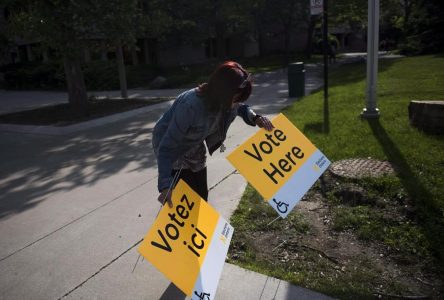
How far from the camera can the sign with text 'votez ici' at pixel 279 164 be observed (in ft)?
10.6

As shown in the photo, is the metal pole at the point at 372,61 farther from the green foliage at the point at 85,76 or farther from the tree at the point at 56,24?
the green foliage at the point at 85,76

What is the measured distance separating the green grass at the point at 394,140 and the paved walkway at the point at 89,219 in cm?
→ 144

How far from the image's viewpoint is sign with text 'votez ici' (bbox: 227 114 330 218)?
3.22 metres

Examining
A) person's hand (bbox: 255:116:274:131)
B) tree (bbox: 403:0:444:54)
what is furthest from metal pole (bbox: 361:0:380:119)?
tree (bbox: 403:0:444:54)

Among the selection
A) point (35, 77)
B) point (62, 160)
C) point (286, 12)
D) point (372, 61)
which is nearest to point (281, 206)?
point (62, 160)

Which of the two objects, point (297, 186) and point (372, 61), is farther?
point (372, 61)

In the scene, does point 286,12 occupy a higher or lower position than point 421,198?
higher

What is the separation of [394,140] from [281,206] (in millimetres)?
3681

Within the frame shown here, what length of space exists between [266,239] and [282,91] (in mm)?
11761

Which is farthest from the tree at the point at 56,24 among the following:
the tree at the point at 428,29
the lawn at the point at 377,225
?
the tree at the point at 428,29

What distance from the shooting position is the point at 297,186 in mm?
3408

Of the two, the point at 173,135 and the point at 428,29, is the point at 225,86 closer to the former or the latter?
the point at 173,135

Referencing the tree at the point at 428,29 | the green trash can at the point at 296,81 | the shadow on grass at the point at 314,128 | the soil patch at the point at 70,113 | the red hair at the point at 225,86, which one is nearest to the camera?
the red hair at the point at 225,86

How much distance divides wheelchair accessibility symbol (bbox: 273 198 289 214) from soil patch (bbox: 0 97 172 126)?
839 centimetres
